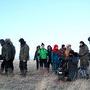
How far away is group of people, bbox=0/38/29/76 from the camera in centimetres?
2242

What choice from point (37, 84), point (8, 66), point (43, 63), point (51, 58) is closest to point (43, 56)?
point (51, 58)

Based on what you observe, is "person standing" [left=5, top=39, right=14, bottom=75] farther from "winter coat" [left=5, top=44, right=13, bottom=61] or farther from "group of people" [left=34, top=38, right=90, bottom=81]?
Result: "group of people" [left=34, top=38, right=90, bottom=81]

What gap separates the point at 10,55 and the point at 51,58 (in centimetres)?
367

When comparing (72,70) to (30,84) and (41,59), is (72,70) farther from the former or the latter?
(41,59)

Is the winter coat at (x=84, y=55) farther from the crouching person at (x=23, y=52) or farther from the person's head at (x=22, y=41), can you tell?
the person's head at (x=22, y=41)

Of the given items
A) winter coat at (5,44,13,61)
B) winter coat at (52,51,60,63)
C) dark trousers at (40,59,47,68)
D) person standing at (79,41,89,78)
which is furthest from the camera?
dark trousers at (40,59,47,68)

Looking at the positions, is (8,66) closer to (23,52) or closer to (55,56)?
(23,52)

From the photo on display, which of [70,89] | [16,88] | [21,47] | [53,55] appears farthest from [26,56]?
[70,89]

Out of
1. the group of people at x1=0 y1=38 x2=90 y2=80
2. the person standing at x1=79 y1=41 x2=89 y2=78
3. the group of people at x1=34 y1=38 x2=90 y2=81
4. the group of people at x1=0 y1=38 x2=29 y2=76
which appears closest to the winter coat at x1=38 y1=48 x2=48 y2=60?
the group of people at x1=0 y1=38 x2=90 y2=80

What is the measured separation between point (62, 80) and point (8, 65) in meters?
4.35

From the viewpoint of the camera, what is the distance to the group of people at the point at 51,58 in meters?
20.2

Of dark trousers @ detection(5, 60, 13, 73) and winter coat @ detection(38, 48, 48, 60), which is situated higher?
winter coat @ detection(38, 48, 48, 60)

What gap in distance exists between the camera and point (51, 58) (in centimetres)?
2583

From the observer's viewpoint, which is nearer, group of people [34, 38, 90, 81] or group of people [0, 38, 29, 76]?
group of people [34, 38, 90, 81]
